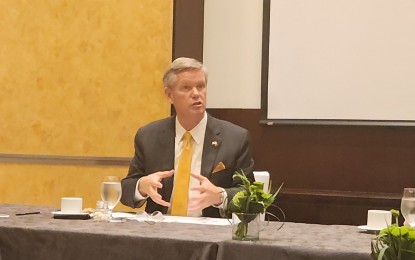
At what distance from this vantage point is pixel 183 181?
3609 millimetres

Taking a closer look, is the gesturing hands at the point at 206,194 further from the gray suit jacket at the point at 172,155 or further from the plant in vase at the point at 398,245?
the plant in vase at the point at 398,245

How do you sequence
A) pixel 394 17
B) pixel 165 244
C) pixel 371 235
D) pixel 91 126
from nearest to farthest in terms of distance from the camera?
1. pixel 165 244
2. pixel 371 235
3. pixel 394 17
4. pixel 91 126

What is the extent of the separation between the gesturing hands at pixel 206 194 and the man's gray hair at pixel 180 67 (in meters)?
0.73

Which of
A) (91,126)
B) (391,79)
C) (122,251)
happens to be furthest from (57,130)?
(122,251)

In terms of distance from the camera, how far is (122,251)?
247 cm

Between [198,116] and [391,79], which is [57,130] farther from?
[391,79]

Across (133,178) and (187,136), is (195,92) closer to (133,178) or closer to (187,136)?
(187,136)

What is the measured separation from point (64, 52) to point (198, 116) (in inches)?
71.3

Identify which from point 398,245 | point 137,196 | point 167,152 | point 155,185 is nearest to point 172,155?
point 167,152

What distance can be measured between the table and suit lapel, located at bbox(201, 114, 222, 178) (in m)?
0.79

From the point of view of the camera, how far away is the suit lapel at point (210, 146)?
3611mm

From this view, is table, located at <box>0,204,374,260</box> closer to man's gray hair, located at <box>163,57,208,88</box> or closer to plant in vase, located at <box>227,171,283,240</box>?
plant in vase, located at <box>227,171,283,240</box>

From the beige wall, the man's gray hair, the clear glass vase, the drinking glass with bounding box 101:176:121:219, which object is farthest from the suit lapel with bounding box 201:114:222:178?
the beige wall

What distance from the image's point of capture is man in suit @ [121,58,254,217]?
359 centimetres
